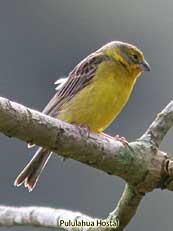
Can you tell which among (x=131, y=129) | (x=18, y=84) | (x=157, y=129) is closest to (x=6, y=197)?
(x=131, y=129)

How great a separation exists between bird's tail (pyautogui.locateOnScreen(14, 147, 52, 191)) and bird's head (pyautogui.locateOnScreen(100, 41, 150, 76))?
1.01 metres

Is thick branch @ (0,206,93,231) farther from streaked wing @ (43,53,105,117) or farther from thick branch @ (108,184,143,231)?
streaked wing @ (43,53,105,117)

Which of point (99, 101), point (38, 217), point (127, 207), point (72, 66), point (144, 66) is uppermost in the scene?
point (144, 66)

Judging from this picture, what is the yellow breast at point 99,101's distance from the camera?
635 cm

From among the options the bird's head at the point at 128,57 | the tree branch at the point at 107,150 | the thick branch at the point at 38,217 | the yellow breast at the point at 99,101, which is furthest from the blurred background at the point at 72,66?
the tree branch at the point at 107,150

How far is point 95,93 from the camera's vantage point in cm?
645

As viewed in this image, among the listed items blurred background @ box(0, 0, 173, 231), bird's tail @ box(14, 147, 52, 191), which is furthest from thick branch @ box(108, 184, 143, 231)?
blurred background @ box(0, 0, 173, 231)

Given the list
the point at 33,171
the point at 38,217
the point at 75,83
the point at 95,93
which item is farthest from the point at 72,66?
the point at 38,217

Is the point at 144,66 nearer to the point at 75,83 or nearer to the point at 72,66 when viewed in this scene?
the point at 75,83

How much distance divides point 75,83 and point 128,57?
53cm

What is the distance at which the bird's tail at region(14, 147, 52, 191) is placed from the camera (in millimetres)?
6121

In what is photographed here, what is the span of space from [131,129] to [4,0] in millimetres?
8676

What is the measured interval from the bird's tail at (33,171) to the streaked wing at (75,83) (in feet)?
1.05

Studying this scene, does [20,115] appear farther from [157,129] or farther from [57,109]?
[57,109]
